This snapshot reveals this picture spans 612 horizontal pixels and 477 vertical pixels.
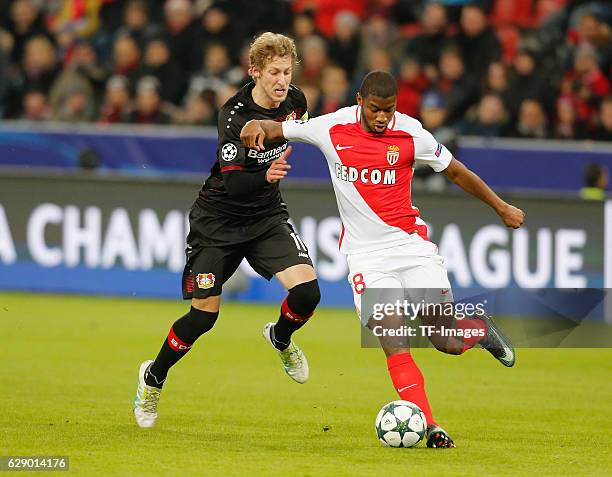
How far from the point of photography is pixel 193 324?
8172 mm

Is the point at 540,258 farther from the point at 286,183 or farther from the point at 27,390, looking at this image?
the point at 27,390

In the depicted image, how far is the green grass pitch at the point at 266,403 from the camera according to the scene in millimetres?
6996

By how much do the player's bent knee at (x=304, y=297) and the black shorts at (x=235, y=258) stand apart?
0.53 ft

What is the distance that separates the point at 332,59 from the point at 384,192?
1005 cm

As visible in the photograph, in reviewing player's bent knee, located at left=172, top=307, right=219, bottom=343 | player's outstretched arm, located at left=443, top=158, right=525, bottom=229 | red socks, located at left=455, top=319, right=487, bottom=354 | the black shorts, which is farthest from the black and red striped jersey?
red socks, located at left=455, top=319, right=487, bottom=354

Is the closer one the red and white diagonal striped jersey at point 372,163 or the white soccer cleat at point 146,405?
the red and white diagonal striped jersey at point 372,163

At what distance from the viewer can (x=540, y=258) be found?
1386cm

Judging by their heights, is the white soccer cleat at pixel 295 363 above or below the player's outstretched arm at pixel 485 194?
below

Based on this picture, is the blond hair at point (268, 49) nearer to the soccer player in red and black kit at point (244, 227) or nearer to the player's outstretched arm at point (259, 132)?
the soccer player in red and black kit at point (244, 227)

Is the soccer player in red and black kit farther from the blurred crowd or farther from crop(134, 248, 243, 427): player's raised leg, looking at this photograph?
the blurred crowd

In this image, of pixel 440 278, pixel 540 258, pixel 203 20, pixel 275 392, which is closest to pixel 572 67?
pixel 540 258

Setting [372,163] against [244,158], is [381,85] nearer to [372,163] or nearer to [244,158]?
[372,163]

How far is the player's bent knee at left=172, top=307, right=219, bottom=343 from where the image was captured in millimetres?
8172
